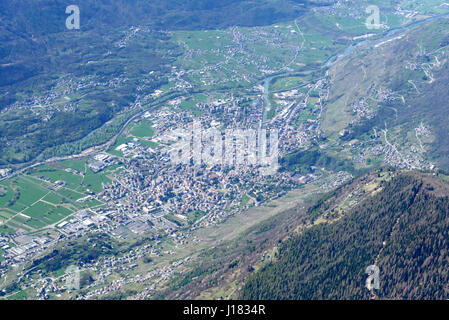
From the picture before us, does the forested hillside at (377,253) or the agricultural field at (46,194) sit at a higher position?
the forested hillside at (377,253)

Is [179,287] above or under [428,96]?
under

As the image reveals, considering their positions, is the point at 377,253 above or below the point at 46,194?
above

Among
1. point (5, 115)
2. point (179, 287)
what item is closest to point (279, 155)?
point (179, 287)

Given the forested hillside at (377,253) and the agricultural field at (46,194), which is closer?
the forested hillside at (377,253)

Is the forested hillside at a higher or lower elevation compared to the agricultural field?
higher

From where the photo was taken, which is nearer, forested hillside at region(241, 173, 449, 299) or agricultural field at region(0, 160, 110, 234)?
forested hillside at region(241, 173, 449, 299)

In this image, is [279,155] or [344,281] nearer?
[344,281]

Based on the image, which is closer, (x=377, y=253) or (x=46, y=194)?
(x=377, y=253)

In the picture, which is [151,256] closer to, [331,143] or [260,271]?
[260,271]
